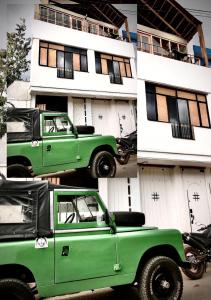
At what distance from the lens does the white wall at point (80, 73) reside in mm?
3510

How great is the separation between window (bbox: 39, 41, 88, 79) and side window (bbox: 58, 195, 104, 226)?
1.51m

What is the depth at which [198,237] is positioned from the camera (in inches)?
166

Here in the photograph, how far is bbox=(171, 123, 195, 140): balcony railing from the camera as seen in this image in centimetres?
544

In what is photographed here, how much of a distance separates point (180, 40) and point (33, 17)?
2975 millimetres

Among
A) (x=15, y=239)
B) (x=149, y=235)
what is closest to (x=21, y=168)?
(x=15, y=239)

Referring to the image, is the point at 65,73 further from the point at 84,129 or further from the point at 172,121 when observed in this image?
the point at 172,121

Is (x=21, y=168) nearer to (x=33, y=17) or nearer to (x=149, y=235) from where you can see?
(x=149, y=235)

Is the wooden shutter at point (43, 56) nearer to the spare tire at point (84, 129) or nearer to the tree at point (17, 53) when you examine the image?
the tree at point (17, 53)

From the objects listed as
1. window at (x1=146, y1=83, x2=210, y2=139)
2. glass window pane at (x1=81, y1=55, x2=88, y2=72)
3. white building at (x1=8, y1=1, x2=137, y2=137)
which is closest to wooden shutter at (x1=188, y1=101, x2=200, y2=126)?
window at (x1=146, y1=83, x2=210, y2=139)

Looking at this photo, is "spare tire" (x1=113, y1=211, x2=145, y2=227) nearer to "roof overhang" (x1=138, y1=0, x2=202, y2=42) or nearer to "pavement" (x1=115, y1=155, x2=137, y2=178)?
"pavement" (x1=115, y1=155, x2=137, y2=178)

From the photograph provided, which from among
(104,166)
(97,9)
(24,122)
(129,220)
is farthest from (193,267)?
(97,9)

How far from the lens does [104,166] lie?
3.53 m

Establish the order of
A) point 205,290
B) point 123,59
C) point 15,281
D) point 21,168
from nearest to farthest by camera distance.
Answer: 1. point 15,281
2. point 21,168
3. point 205,290
4. point 123,59

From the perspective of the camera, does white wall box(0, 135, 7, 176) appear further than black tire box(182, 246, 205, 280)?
No
